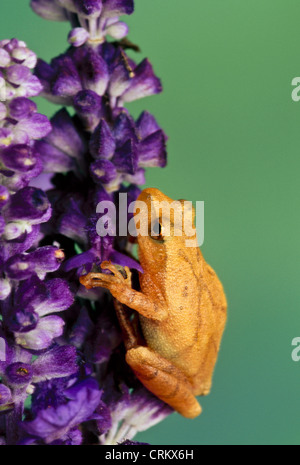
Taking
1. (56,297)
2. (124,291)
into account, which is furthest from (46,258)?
(124,291)

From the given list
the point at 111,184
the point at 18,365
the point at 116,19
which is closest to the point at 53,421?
the point at 18,365

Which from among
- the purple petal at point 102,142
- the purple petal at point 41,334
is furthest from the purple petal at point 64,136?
the purple petal at point 41,334

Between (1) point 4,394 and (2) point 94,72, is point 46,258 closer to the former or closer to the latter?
(1) point 4,394

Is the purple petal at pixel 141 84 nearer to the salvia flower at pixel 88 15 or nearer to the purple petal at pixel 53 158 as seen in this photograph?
the salvia flower at pixel 88 15

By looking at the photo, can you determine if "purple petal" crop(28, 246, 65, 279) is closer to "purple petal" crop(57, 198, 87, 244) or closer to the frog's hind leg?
"purple petal" crop(57, 198, 87, 244)

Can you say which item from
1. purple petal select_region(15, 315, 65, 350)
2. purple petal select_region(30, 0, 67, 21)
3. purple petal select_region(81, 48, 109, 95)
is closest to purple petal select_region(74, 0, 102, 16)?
purple petal select_region(81, 48, 109, 95)

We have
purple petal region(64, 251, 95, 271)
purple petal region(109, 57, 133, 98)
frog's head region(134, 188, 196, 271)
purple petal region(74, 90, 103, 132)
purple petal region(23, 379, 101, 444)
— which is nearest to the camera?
purple petal region(23, 379, 101, 444)

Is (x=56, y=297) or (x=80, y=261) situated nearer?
(x=56, y=297)
